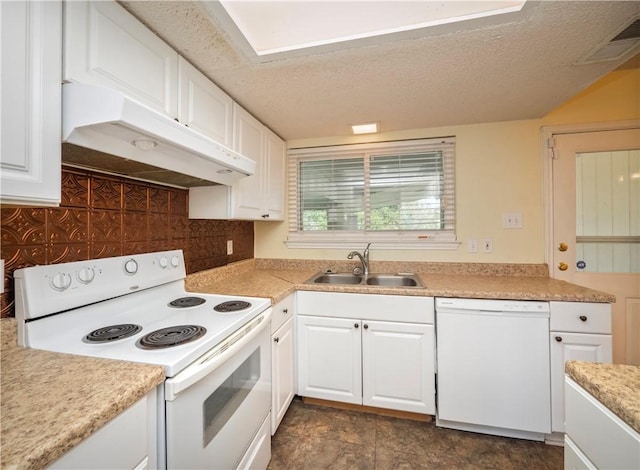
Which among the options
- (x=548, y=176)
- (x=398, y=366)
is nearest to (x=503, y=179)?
(x=548, y=176)

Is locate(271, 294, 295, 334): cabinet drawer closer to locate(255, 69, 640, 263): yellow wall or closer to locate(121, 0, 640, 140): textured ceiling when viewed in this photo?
locate(255, 69, 640, 263): yellow wall

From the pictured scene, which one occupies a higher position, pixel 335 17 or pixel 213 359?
pixel 335 17

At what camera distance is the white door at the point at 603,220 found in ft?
6.20

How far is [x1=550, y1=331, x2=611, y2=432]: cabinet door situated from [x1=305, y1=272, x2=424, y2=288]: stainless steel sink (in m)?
0.89

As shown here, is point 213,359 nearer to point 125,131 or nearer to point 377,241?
point 125,131

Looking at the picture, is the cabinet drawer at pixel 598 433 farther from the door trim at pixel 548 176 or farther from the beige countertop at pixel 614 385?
the door trim at pixel 548 176

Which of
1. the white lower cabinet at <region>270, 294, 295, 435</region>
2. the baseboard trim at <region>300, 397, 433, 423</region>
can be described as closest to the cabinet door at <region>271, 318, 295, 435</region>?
the white lower cabinet at <region>270, 294, 295, 435</region>

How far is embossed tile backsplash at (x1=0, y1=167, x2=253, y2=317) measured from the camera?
3.04 ft

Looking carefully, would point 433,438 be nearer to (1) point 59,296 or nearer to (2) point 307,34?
(1) point 59,296

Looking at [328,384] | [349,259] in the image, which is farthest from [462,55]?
[328,384]

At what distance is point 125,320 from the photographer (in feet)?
3.82

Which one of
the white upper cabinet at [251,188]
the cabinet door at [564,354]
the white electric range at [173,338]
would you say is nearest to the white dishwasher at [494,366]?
the cabinet door at [564,354]

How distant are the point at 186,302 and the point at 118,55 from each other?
43.1 inches

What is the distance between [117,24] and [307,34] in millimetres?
741
